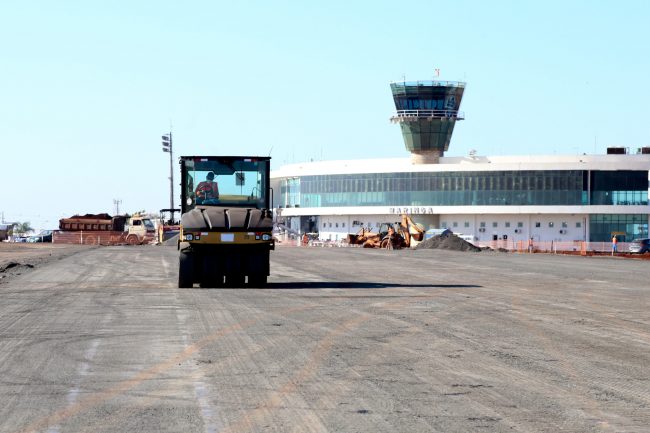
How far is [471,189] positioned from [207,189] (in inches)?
4045

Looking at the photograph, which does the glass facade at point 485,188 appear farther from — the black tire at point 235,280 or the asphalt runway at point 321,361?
the asphalt runway at point 321,361

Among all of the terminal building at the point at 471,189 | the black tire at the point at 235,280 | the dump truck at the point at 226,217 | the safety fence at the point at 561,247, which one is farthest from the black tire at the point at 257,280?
the terminal building at the point at 471,189

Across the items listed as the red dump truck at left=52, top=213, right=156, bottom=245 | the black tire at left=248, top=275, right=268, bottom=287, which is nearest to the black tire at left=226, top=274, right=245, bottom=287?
the black tire at left=248, top=275, right=268, bottom=287

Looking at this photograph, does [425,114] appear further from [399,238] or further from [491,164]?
[399,238]

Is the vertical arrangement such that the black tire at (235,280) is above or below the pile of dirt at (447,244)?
above

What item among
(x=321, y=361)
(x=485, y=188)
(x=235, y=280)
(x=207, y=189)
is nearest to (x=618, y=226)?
(x=485, y=188)

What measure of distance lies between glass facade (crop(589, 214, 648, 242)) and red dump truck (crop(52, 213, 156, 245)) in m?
51.2

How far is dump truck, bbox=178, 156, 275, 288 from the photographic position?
28.8 metres

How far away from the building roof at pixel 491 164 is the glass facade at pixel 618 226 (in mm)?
5618

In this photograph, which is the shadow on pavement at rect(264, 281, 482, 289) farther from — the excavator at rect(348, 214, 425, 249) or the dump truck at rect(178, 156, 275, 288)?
the excavator at rect(348, 214, 425, 249)

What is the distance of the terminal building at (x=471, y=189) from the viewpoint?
124 metres

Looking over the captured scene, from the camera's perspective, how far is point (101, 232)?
109 meters

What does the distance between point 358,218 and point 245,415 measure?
131397mm

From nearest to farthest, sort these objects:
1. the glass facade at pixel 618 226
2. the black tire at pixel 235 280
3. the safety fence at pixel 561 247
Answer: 1. the black tire at pixel 235 280
2. the safety fence at pixel 561 247
3. the glass facade at pixel 618 226
